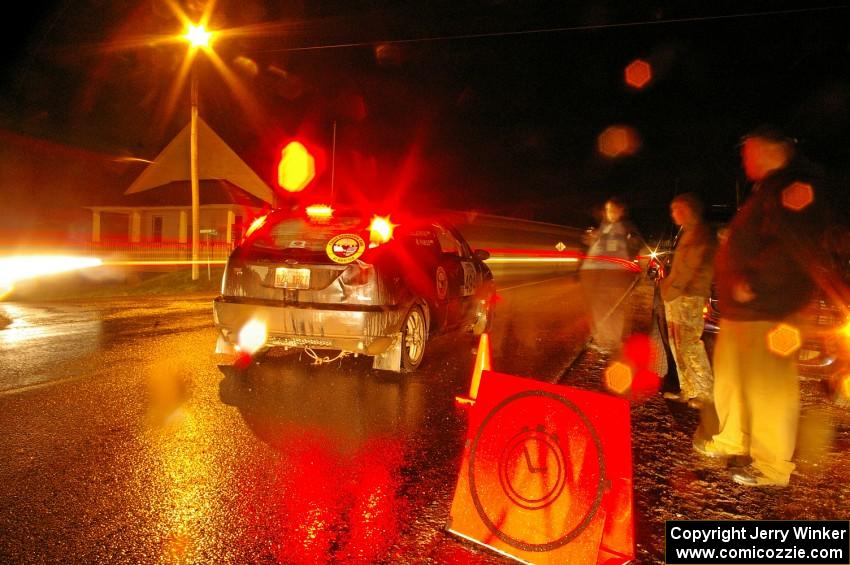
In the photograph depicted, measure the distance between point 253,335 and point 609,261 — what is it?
4.09 metres

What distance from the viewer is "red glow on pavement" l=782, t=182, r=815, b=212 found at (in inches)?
134

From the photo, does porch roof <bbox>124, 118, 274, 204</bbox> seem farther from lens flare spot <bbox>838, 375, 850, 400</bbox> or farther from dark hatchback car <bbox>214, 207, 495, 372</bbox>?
lens flare spot <bbox>838, 375, 850, 400</bbox>

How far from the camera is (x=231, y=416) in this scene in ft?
15.5

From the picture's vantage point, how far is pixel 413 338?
6.27 m

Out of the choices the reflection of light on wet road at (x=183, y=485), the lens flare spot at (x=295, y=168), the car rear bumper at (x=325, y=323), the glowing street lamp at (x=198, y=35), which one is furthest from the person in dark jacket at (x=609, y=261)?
the lens flare spot at (x=295, y=168)

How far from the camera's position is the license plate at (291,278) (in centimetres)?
567

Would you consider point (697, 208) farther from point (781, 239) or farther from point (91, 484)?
point (91, 484)

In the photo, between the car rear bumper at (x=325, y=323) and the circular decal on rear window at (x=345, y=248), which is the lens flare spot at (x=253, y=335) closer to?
the car rear bumper at (x=325, y=323)

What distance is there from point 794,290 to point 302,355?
16.4 feet

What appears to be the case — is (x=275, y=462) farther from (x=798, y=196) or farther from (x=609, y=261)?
(x=609, y=261)

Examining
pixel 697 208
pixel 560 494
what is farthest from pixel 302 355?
pixel 560 494

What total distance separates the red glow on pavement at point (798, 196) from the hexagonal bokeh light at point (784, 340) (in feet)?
2.24

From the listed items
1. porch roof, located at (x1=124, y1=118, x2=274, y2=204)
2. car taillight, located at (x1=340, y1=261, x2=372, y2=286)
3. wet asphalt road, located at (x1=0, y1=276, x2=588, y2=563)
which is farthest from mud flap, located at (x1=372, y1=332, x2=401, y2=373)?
porch roof, located at (x1=124, y1=118, x2=274, y2=204)

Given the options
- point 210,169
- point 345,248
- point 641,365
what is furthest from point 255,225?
point 210,169
